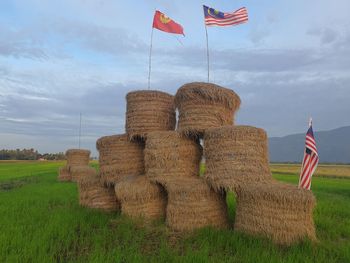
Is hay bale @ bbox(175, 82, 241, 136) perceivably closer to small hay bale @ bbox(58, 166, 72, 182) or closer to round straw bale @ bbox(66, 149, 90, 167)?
small hay bale @ bbox(58, 166, 72, 182)

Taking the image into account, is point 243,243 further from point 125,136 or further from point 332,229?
point 125,136

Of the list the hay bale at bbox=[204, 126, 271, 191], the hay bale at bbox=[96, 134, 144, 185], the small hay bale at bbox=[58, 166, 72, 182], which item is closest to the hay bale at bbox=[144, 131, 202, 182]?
the hay bale at bbox=[204, 126, 271, 191]

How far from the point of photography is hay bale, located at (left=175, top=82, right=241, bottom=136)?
7.95m

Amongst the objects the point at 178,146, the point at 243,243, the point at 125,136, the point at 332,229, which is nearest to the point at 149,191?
the point at 178,146

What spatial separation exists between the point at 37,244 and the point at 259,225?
12.9ft

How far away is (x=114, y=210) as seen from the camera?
989cm

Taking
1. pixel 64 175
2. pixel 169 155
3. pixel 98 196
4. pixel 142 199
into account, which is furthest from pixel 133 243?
pixel 64 175

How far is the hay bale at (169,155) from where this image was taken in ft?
26.4

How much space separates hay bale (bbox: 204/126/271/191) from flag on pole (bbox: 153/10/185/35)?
4.89m

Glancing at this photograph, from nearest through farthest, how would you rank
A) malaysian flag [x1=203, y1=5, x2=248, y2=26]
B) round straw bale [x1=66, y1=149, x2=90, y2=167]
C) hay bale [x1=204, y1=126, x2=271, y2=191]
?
1. hay bale [x1=204, y1=126, x2=271, y2=191]
2. malaysian flag [x1=203, y1=5, x2=248, y2=26]
3. round straw bale [x1=66, y1=149, x2=90, y2=167]

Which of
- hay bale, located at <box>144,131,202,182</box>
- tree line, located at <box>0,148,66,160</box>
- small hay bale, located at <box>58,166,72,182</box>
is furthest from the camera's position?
tree line, located at <box>0,148,66,160</box>

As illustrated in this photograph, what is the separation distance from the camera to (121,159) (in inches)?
379

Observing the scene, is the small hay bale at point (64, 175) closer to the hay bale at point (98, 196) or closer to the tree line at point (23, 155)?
the hay bale at point (98, 196)

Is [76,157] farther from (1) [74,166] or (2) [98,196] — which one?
(2) [98,196]
